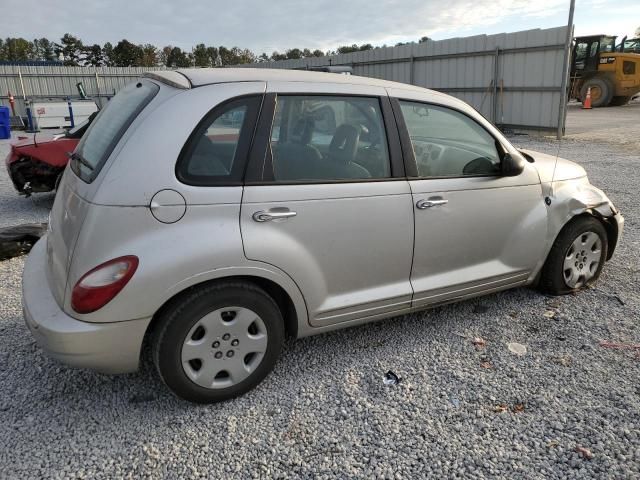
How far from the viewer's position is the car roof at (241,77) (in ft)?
9.18

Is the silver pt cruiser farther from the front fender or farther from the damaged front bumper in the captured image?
the damaged front bumper

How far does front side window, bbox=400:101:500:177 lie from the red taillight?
1.84m

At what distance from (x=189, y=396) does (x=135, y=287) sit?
2.30 ft

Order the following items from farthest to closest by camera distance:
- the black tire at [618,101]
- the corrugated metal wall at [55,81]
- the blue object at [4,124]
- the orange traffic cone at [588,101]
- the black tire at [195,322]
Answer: the black tire at [618,101] < the orange traffic cone at [588,101] < the corrugated metal wall at [55,81] < the blue object at [4,124] < the black tire at [195,322]

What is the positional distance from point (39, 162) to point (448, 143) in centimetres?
599

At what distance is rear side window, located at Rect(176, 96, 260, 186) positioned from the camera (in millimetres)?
2578

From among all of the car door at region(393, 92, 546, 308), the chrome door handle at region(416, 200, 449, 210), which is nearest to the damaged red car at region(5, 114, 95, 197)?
the car door at region(393, 92, 546, 308)

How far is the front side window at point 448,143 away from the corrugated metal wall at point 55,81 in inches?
827

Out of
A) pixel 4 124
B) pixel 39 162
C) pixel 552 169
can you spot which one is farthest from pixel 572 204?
pixel 4 124

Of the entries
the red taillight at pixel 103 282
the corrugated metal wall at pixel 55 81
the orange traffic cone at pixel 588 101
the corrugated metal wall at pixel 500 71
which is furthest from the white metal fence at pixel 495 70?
the red taillight at pixel 103 282

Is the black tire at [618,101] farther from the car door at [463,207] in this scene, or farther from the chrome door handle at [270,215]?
the chrome door handle at [270,215]

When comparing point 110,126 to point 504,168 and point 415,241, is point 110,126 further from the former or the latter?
point 504,168

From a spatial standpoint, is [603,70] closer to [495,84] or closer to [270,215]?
[495,84]

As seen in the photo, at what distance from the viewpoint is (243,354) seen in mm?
2783
